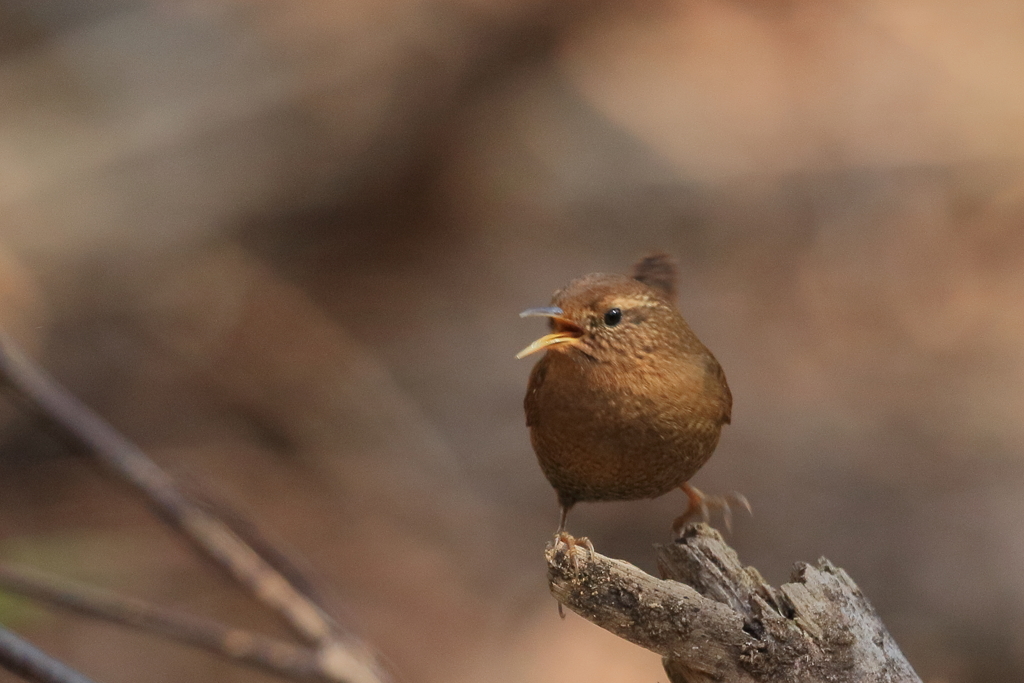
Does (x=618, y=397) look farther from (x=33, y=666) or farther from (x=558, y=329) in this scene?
(x=33, y=666)

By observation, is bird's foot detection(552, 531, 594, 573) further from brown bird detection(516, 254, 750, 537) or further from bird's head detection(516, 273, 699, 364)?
bird's head detection(516, 273, 699, 364)

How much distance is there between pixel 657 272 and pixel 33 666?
1.53 metres

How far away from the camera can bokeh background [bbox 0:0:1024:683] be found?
533 centimetres

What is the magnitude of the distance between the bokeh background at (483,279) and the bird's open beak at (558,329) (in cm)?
309

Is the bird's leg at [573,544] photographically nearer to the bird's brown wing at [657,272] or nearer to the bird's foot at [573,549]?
the bird's foot at [573,549]

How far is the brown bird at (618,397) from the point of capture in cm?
211

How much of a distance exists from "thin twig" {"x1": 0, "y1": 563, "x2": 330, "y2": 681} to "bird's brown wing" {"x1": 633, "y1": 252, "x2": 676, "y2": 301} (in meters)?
1.24

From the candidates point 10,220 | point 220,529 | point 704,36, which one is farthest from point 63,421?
point 704,36

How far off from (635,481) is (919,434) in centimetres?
400

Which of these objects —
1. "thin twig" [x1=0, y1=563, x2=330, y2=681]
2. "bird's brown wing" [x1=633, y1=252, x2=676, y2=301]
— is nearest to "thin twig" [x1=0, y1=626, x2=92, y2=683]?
"thin twig" [x1=0, y1=563, x2=330, y2=681]

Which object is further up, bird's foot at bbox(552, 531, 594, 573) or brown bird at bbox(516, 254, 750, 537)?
brown bird at bbox(516, 254, 750, 537)

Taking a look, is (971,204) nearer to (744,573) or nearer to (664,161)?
(664,161)

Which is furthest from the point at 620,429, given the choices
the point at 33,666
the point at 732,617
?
the point at 33,666

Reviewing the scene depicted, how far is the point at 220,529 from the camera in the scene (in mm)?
3115
